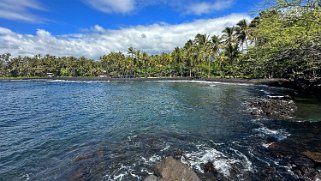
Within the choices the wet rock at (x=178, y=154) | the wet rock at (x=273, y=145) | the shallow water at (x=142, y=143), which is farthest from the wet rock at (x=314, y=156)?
the wet rock at (x=178, y=154)

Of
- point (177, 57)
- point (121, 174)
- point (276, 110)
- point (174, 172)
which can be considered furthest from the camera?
point (177, 57)

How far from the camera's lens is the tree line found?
1466cm

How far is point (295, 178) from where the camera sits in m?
11.3

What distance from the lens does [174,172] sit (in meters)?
10.8

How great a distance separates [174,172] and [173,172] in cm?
4

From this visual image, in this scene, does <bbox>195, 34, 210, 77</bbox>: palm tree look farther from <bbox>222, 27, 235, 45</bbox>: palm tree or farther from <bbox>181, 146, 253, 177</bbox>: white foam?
<bbox>181, 146, 253, 177</bbox>: white foam

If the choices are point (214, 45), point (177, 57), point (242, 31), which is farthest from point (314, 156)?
point (177, 57)

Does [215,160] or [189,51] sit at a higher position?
[189,51]

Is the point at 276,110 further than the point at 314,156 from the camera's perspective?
Yes

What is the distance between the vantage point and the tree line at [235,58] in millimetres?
14664

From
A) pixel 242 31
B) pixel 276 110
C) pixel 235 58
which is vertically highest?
pixel 242 31

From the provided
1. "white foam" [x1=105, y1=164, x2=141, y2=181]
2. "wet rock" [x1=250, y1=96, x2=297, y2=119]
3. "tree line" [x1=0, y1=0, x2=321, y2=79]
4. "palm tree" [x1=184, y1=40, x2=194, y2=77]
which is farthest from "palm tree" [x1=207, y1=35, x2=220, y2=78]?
"white foam" [x1=105, y1=164, x2=141, y2=181]

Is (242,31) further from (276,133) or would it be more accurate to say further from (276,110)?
(276,133)

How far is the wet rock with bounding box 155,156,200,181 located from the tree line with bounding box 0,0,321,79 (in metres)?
9.05
